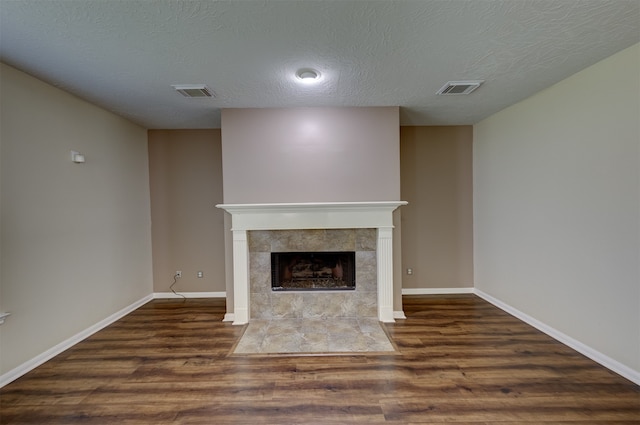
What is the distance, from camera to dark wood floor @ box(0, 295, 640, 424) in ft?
5.79

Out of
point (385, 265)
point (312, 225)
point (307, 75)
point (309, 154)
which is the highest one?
point (307, 75)

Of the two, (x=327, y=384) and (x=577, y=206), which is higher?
(x=577, y=206)

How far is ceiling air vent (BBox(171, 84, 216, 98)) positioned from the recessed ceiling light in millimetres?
919

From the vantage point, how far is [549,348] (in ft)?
8.25

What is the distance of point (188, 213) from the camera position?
403 centimetres

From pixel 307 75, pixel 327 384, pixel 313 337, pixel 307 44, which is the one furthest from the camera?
pixel 313 337

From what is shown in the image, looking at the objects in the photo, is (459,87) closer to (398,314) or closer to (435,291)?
(398,314)

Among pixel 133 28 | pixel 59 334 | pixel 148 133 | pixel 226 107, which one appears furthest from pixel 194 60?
pixel 59 334

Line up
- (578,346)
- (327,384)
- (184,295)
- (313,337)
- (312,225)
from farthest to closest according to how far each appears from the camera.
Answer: (184,295) < (312,225) < (313,337) < (578,346) < (327,384)

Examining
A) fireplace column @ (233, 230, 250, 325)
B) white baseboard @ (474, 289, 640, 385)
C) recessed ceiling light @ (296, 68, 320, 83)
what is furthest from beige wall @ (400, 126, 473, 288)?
fireplace column @ (233, 230, 250, 325)

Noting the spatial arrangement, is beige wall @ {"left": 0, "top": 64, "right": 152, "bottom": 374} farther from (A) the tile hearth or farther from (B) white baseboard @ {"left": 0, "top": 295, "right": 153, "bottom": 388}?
(A) the tile hearth

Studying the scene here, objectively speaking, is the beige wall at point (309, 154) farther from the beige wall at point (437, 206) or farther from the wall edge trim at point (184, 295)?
the wall edge trim at point (184, 295)

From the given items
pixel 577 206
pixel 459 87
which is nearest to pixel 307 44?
pixel 459 87

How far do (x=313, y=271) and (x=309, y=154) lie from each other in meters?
1.49
